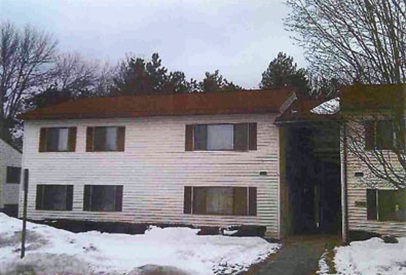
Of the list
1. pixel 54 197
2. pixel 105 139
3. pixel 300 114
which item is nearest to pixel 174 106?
pixel 105 139

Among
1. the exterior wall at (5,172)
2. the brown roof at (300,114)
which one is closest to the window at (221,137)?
the brown roof at (300,114)

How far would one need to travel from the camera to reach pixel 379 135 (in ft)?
31.7

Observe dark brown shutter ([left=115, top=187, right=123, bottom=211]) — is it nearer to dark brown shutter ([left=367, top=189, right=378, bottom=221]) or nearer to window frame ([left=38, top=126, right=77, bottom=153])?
window frame ([left=38, top=126, right=77, bottom=153])

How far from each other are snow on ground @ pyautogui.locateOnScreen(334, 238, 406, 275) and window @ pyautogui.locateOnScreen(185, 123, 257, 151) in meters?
4.48

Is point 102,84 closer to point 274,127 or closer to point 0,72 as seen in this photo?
point 0,72

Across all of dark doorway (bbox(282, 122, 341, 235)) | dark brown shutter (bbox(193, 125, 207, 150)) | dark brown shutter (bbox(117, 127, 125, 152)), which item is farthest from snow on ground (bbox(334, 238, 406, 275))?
dark brown shutter (bbox(117, 127, 125, 152))

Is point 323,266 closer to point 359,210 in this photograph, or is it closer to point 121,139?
point 359,210

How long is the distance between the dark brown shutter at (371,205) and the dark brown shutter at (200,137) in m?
5.17

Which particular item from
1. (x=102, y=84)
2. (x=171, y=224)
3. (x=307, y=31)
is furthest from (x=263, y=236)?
(x=102, y=84)

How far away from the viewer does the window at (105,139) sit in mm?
17297

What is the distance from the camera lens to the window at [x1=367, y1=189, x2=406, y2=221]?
1431cm

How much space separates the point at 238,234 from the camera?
49.8 ft

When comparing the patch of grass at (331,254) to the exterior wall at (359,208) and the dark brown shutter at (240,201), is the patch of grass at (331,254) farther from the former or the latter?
the dark brown shutter at (240,201)

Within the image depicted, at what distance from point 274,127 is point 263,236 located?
3323 millimetres
